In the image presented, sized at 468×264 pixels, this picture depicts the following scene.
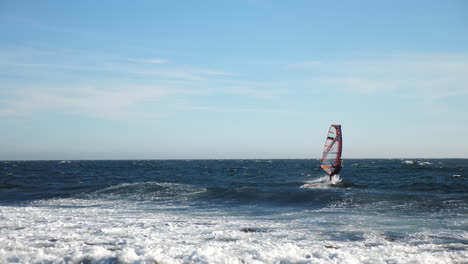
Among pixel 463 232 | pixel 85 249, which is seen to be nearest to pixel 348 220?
pixel 463 232

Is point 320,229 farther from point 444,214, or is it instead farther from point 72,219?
point 72,219

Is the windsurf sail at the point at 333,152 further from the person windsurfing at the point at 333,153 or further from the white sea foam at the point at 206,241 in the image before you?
the white sea foam at the point at 206,241

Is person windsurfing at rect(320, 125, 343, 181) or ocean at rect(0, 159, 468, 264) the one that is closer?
ocean at rect(0, 159, 468, 264)

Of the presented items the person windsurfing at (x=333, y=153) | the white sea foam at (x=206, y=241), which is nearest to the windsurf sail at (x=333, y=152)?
the person windsurfing at (x=333, y=153)

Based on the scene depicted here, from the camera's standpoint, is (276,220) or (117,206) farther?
(117,206)

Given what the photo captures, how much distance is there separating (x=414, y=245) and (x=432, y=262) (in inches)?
52.5

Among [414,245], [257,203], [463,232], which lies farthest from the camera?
[257,203]

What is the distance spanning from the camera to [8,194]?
2206cm

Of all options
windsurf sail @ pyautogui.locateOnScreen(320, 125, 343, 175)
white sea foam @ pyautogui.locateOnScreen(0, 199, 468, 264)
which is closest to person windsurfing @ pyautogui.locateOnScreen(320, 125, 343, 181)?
windsurf sail @ pyautogui.locateOnScreen(320, 125, 343, 175)

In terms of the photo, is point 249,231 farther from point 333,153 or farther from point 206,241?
point 333,153

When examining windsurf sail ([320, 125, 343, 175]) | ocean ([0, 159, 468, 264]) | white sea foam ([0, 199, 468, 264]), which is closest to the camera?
white sea foam ([0, 199, 468, 264])

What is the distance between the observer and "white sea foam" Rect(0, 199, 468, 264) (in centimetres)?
697

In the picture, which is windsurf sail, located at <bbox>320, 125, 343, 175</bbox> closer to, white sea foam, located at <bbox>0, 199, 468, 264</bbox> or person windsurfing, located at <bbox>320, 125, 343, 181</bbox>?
person windsurfing, located at <bbox>320, 125, 343, 181</bbox>

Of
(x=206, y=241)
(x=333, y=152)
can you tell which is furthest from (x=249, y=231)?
(x=333, y=152)
